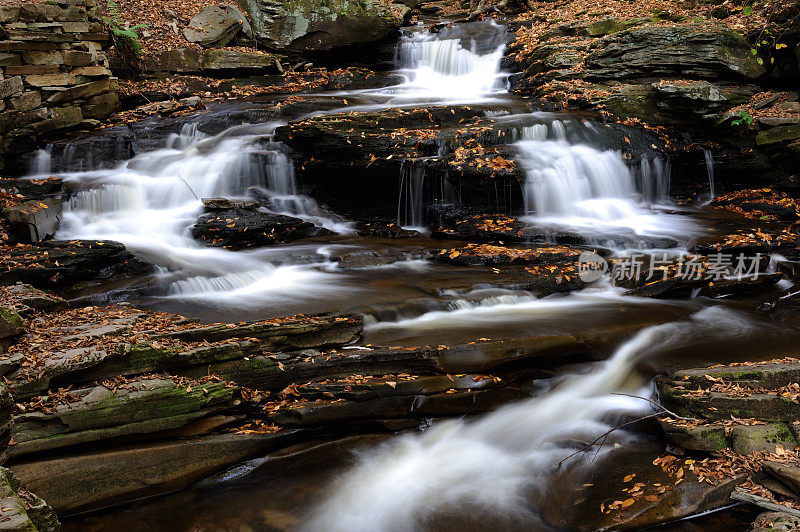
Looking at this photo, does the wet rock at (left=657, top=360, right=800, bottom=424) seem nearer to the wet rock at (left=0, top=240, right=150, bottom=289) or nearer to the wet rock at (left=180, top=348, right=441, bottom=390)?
the wet rock at (left=180, top=348, right=441, bottom=390)

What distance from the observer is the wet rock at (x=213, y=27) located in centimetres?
1530

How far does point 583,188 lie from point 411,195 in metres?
3.23

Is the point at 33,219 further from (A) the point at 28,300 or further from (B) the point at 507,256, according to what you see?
(B) the point at 507,256

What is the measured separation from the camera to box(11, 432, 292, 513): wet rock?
4.02m

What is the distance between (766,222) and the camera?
9.42 meters

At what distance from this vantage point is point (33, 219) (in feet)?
26.8

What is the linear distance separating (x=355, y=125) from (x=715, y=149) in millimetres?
7236

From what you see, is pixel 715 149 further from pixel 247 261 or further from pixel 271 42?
pixel 271 42

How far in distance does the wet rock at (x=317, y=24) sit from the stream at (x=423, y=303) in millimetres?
3327

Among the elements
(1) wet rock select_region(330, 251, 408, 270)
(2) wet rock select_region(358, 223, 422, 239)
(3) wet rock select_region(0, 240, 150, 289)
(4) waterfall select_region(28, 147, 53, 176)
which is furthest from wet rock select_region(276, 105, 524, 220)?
(4) waterfall select_region(28, 147, 53, 176)

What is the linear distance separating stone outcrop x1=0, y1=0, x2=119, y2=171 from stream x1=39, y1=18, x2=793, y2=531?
32.7 inches

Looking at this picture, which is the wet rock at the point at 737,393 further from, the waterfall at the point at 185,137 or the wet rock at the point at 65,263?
the waterfall at the point at 185,137

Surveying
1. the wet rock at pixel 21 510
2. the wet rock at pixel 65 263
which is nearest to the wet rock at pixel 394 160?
the wet rock at pixel 65 263

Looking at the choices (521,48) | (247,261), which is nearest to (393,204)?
(247,261)
